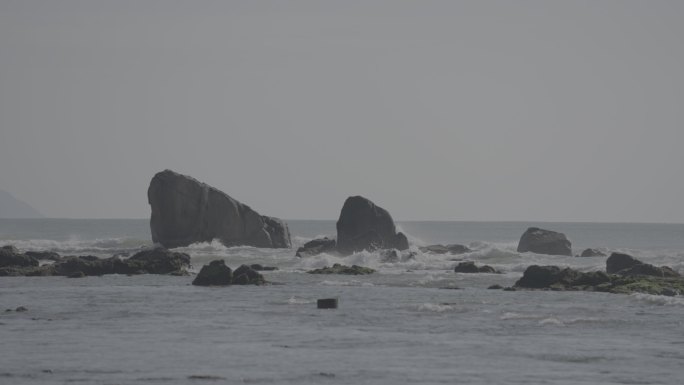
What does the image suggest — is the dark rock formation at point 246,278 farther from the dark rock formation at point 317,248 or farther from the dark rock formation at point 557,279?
the dark rock formation at point 317,248

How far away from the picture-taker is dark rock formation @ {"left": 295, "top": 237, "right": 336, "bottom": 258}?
99438 millimetres

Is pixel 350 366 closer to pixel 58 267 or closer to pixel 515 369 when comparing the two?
pixel 515 369

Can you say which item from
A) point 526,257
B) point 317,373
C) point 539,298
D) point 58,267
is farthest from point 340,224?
point 317,373

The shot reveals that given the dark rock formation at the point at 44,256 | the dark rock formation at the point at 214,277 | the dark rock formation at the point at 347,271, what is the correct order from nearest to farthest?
the dark rock formation at the point at 214,277
the dark rock formation at the point at 347,271
the dark rock formation at the point at 44,256

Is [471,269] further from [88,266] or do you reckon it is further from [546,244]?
[546,244]

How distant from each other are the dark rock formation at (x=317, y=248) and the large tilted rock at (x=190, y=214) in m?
16.5

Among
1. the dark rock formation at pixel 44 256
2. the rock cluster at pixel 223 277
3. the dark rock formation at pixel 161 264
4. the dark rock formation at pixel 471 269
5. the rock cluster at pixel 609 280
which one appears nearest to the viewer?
the rock cluster at pixel 609 280

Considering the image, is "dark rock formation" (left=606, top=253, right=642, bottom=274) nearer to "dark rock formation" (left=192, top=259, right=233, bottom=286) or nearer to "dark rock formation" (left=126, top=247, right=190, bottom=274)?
"dark rock formation" (left=192, top=259, right=233, bottom=286)

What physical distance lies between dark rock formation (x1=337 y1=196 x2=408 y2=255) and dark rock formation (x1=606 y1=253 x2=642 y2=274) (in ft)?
105

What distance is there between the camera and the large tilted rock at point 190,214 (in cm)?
11375

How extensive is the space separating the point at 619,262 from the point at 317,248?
3688 cm

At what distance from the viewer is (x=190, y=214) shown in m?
115

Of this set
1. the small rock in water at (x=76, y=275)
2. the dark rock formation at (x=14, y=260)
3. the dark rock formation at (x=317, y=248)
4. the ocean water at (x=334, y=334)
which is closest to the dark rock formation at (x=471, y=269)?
the ocean water at (x=334, y=334)

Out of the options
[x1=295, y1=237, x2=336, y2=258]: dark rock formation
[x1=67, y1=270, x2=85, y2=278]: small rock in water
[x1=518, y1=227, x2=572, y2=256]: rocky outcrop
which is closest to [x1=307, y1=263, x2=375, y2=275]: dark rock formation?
[x1=67, y1=270, x2=85, y2=278]: small rock in water
